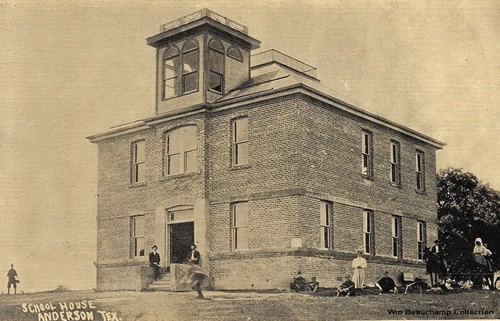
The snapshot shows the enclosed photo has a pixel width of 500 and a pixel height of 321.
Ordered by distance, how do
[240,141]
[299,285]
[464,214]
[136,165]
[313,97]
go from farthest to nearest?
[464,214]
[136,165]
[240,141]
[313,97]
[299,285]

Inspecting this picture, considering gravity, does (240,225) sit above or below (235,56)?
below

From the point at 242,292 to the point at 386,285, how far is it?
4.59 meters

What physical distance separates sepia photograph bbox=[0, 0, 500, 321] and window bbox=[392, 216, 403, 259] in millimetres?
68

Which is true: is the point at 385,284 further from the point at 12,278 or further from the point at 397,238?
the point at 12,278

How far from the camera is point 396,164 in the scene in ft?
91.2

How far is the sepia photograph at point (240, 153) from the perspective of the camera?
20.0 metres

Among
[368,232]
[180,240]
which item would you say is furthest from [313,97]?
[180,240]

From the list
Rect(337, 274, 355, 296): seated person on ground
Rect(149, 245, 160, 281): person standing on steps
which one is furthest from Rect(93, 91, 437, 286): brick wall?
Rect(337, 274, 355, 296): seated person on ground

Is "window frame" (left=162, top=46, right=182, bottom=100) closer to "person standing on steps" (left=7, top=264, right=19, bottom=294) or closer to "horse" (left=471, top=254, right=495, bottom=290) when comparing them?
"person standing on steps" (left=7, top=264, right=19, bottom=294)

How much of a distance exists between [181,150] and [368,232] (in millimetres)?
7394

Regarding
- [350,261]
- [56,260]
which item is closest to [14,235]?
[56,260]

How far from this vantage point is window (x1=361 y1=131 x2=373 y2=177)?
1025 inches

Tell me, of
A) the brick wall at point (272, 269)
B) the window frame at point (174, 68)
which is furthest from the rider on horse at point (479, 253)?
the window frame at point (174, 68)

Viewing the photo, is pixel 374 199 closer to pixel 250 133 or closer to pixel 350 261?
pixel 350 261
